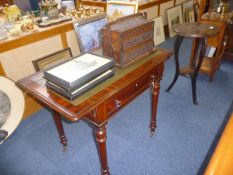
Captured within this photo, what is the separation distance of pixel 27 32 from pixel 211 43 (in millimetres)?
2283

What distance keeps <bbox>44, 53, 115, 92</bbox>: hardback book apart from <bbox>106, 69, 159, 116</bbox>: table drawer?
180mm

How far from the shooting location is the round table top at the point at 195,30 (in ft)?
6.39

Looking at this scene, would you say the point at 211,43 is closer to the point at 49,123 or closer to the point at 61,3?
the point at 61,3

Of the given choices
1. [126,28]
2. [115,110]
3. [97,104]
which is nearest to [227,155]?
[97,104]

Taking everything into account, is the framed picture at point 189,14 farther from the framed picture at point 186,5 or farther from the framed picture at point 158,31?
the framed picture at point 158,31

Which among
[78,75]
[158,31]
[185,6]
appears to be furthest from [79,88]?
[185,6]

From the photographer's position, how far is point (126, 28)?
3.83 feet

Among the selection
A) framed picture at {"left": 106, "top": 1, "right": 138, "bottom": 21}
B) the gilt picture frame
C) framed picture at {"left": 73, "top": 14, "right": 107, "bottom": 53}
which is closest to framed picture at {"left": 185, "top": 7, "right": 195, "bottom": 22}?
the gilt picture frame

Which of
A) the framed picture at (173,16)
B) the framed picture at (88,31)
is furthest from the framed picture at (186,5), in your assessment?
the framed picture at (88,31)

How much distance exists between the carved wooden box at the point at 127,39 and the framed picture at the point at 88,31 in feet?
0.97

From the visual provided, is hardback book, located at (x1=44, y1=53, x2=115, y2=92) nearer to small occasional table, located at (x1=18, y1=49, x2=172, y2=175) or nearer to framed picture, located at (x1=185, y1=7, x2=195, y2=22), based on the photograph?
small occasional table, located at (x1=18, y1=49, x2=172, y2=175)

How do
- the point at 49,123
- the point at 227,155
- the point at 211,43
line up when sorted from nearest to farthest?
the point at 227,155 → the point at 49,123 → the point at 211,43

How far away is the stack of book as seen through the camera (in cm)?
99

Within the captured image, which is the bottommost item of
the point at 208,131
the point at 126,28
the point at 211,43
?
the point at 208,131
